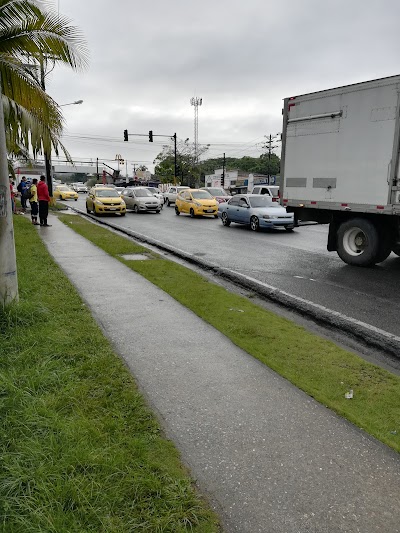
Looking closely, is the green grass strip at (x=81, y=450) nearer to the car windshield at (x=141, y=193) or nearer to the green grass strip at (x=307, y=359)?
the green grass strip at (x=307, y=359)

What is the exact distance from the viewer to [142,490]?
2.48 metres

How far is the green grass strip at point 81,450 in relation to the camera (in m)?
2.27

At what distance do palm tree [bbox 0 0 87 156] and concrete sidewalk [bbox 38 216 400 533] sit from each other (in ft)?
18.0

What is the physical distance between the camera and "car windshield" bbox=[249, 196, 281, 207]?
58.4ft

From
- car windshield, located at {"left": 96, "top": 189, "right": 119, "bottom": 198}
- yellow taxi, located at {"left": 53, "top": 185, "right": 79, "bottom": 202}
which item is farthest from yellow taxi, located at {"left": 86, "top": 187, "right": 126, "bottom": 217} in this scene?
yellow taxi, located at {"left": 53, "top": 185, "right": 79, "bottom": 202}

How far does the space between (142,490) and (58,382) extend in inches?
61.3

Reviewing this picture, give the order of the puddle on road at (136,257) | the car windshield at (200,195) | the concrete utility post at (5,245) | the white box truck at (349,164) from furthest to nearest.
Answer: the car windshield at (200,195)
the puddle on road at (136,257)
the white box truck at (349,164)
the concrete utility post at (5,245)

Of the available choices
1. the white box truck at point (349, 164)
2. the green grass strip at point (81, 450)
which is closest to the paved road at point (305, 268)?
the white box truck at point (349, 164)

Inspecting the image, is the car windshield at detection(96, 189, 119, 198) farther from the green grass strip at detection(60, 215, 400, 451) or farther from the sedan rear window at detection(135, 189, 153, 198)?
the green grass strip at detection(60, 215, 400, 451)

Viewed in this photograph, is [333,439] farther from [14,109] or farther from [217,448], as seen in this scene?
[14,109]

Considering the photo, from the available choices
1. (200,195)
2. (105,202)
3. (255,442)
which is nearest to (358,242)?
(255,442)

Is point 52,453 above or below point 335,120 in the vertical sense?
below

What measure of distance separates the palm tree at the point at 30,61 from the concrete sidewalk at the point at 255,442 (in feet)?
18.0

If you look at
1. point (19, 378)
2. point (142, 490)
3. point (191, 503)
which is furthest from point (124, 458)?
point (19, 378)
